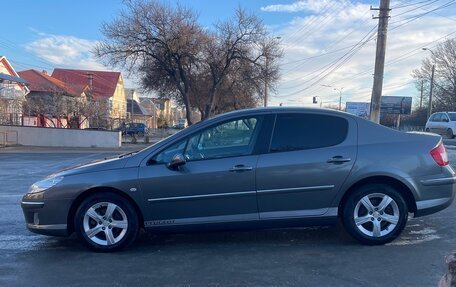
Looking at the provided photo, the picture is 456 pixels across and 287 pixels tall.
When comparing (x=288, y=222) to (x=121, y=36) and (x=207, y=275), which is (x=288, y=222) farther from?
(x=121, y=36)

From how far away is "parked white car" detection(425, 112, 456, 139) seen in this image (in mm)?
27422

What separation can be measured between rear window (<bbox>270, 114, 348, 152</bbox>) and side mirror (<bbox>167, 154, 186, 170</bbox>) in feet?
3.43

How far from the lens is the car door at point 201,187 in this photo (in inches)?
189

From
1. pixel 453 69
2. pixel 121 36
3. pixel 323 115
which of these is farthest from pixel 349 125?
pixel 453 69

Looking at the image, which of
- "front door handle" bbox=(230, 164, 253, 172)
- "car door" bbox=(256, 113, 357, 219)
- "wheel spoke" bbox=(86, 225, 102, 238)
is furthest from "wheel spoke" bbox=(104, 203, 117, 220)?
"car door" bbox=(256, 113, 357, 219)

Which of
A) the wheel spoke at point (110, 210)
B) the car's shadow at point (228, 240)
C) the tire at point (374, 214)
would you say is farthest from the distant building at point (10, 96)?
the tire at point (374, 214)

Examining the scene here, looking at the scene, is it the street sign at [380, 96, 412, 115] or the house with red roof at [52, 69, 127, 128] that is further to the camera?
the house with red roof at [52, 69, 127, 128]

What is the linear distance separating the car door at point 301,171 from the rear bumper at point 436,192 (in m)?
0.98

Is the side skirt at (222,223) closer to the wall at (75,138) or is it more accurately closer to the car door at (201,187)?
the car door at (201,187)

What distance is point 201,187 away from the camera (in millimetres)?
4809

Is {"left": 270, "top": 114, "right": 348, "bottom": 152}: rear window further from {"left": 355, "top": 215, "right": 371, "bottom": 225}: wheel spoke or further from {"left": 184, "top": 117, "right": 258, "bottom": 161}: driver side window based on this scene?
{"left": 355, "top": 215, "right": 371, "bottom": 225}: wheel spoke

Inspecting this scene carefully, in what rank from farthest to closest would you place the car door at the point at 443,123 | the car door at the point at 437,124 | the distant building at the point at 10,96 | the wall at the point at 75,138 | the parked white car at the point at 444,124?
the distant building at the point at 10,96, the wall at the point at 75,138, the car door at the point at 437,124, the car door at the point at 443,123, the parked white car at the point at 444,124

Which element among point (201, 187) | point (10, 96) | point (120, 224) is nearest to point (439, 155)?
point (201, 187)

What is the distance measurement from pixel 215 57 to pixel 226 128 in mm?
28767
